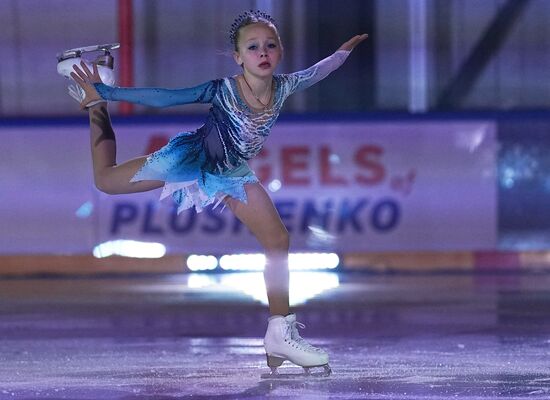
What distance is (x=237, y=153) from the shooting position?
19.3ft

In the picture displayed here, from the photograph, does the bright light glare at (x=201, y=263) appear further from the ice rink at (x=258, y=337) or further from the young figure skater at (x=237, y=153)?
the young figure skater at (x=237, y=153)

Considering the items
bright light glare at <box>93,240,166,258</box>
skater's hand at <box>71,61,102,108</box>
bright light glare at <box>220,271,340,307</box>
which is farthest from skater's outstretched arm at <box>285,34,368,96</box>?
bright light glare at <box>93,240,166,258</box>

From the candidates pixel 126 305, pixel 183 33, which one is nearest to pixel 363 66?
pixel 183 33

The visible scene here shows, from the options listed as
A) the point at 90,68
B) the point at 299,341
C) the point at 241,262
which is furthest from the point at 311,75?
the point at 241,262

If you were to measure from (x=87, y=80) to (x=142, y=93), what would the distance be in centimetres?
36

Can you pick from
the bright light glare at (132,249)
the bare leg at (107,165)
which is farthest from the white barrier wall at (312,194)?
the bare leg at (107,165)

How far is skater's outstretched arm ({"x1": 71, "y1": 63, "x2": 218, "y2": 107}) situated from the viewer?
569 cm

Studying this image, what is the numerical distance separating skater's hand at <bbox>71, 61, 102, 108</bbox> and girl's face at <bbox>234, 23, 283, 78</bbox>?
2.05ft

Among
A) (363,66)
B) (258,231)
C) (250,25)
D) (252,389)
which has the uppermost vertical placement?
(363,66)

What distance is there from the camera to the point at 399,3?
13164 mm

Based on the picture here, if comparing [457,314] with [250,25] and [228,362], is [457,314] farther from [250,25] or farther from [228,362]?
[250,25]

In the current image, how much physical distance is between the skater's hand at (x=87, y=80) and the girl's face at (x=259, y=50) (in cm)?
62

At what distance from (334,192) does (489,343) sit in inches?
202

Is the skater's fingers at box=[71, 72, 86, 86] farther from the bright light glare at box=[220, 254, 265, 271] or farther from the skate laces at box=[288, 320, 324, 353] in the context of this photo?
the bright light glare at box=[220, 254, 265, 271]
